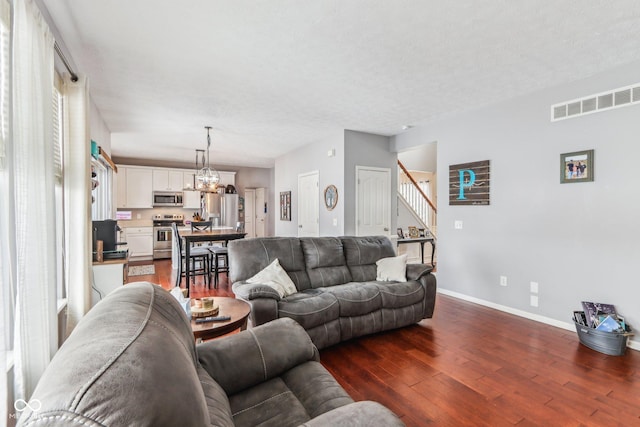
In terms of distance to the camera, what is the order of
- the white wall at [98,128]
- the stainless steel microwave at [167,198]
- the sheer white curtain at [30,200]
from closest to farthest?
the sheer white curtain at [30,200]
the white wall at [98,128]
the stainless steel microwave at [167,198]

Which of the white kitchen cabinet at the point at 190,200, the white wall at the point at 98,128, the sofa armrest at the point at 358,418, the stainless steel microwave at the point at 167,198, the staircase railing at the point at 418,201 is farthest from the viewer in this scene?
the white kitchen cabinet at the point at 190,200

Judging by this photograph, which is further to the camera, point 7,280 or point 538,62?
point 538,62

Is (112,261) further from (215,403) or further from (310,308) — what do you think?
(215,403)

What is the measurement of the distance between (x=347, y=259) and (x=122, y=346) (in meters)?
3.11

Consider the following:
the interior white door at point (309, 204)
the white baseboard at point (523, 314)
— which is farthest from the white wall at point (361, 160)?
the white baseboard at point (523, 314)

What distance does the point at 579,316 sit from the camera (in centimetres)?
312

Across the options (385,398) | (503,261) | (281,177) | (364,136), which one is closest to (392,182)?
(364,136)

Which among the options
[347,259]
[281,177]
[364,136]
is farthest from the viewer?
[281,177]

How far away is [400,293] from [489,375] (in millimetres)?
1030

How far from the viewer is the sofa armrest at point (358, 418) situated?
100cm

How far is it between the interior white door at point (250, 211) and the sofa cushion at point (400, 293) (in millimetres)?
6922

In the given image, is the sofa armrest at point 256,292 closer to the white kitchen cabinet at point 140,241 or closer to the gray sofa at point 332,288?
the gray sofa at point 332,288

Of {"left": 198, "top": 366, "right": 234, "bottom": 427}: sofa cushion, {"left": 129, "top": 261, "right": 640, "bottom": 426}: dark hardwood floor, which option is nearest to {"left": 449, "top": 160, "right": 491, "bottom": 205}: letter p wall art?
{"left": 129, "top": 261, "right": 640, "bottom": 426}: dark hardwood floor

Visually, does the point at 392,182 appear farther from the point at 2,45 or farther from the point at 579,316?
the point at 2,45
